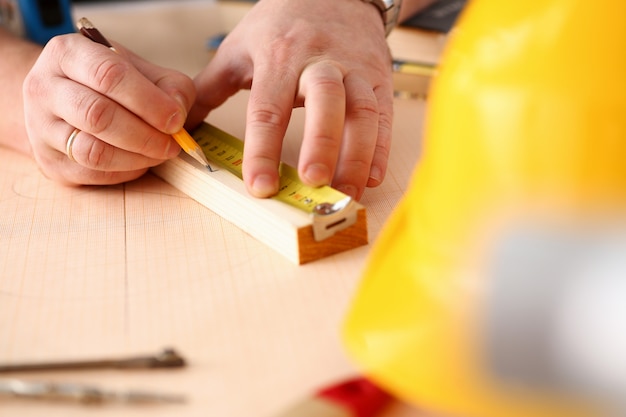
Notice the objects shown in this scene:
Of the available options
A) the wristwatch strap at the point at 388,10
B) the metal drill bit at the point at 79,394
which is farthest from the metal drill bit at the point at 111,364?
the wristwatch strap at the point at 388,10

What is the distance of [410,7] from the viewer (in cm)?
156

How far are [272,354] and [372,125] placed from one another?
41 centimetres

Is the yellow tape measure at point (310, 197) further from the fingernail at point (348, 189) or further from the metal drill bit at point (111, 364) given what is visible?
the metal drill bit at point (111, 364)

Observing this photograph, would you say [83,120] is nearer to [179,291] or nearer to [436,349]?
[179,291]

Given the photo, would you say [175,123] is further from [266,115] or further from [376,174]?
[376,174]

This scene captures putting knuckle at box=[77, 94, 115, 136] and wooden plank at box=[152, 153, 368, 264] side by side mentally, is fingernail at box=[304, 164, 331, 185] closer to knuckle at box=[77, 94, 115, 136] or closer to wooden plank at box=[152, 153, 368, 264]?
wooden plank at box=[152, 153, 368, 264]

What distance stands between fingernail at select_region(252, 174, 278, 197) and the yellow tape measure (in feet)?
0.04

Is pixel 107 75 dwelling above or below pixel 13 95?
above

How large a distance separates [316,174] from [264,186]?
66 millimetres

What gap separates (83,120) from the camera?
1.04 meters

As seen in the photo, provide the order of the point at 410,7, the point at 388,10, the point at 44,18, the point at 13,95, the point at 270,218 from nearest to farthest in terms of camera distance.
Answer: the point at 270,218 < the point at 13,95 < the point at 388,10 < the point at 410,7 < the point at 44,18

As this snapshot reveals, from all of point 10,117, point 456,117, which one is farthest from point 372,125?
point 10,117

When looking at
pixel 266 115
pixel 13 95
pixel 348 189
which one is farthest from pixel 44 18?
pixel 348 189

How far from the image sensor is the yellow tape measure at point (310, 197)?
2.95 ft
